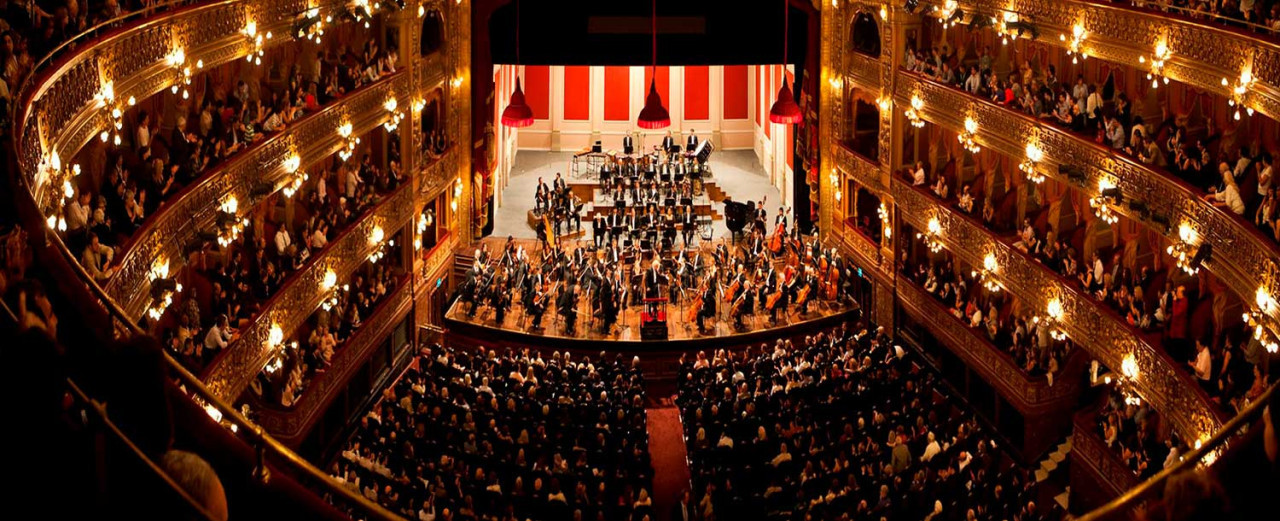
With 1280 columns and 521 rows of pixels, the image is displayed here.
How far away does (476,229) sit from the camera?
115ft

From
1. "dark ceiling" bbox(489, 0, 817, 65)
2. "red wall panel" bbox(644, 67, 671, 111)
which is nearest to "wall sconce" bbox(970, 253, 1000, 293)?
"dark ceiling" bbox(489, 0, 817, 65)

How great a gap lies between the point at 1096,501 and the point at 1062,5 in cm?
854

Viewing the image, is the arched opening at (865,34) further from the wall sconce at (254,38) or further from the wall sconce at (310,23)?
the wall sconce at (254,38)

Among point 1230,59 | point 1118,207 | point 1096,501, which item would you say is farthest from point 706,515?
point 1230,59

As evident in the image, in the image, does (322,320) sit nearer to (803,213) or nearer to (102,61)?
(102,61)

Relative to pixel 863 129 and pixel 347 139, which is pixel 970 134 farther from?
pixel 347 139

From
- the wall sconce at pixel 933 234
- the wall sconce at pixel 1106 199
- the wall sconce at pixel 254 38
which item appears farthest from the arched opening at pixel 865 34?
the wall sconce at pixel 254 38

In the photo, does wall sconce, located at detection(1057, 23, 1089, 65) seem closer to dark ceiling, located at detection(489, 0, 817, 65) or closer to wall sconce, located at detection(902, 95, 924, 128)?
wall sconce, located at detection(902, 95, 924, 128)

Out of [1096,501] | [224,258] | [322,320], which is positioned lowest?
[1096,501]

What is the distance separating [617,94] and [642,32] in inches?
483

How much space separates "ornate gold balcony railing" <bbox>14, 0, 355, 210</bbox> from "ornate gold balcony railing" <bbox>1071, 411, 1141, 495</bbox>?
50.8 feet

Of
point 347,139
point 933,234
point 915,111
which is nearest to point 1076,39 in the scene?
point 915,111

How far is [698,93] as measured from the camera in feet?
154

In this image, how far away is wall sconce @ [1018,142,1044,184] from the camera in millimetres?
24719
